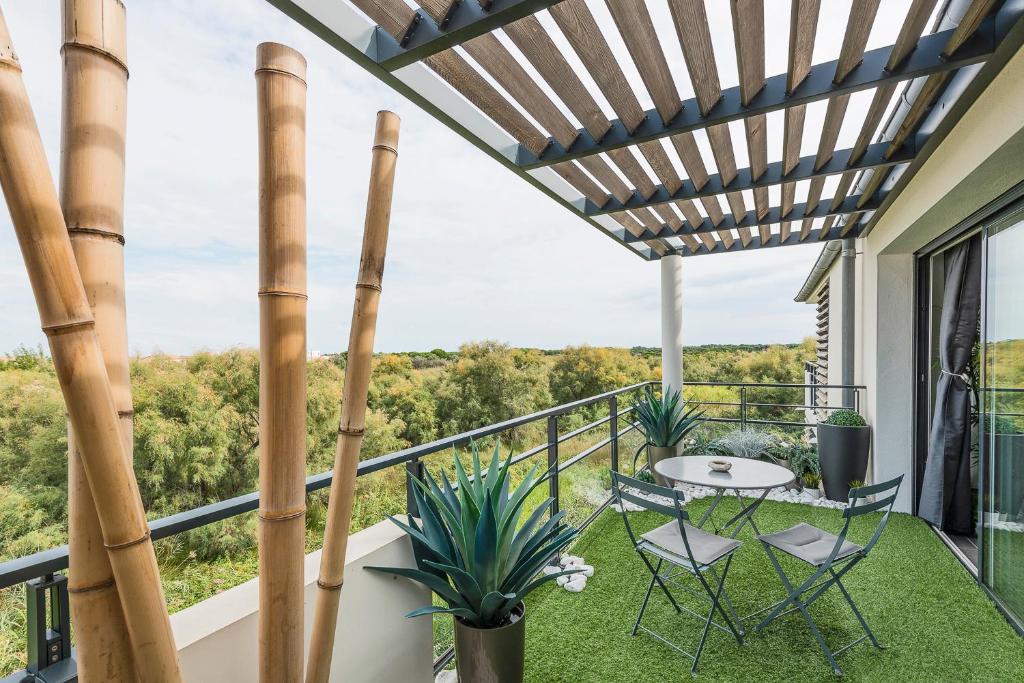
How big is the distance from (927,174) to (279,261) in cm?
339

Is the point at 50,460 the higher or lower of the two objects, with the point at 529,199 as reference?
lower

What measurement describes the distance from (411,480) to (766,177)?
272 centimetres

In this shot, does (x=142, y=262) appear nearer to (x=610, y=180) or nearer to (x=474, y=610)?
(x=610, y=180)

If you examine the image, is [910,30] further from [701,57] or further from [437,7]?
[437,7]

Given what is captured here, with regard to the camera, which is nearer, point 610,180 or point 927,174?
→ point 927,174

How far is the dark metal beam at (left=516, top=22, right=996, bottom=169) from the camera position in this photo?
179cm

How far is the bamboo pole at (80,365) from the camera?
56 cm

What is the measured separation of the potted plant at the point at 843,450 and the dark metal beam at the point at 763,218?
5.48ft

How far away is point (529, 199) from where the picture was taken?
14.5 meters

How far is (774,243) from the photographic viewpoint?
506 cm

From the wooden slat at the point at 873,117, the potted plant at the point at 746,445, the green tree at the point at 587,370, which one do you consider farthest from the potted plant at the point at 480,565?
the green tree at the point at 587,370

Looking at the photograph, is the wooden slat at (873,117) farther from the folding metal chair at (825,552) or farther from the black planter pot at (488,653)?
the black planter pot at (488,653)

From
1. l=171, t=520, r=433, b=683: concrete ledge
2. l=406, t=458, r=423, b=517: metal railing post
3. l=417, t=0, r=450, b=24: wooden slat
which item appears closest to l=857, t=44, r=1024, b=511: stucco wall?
l=417, t=0, r=450, b=24: wooden slat

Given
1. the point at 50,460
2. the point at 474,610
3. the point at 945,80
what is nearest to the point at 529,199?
the point at 50,460
